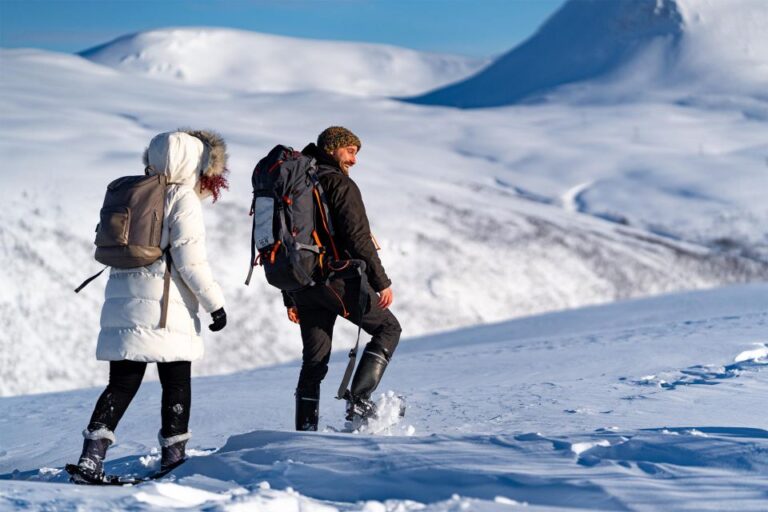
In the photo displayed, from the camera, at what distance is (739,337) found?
18.7ft

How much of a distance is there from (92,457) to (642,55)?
96.6 ft

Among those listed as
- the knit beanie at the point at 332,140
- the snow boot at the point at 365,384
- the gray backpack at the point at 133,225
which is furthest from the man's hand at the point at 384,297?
the gray backpack at the point at 133,225

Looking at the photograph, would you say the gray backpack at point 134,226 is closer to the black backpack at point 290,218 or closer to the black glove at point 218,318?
the black glove at point 218,318

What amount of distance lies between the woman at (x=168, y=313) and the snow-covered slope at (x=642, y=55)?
2560 centimetres

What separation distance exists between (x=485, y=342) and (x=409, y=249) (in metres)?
3.18

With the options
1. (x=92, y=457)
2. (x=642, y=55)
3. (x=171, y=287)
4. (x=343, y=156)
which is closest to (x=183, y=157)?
(x=171, y=287)

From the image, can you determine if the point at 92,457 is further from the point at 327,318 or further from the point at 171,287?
the point at 327,318

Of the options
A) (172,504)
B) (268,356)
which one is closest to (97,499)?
(172,504)

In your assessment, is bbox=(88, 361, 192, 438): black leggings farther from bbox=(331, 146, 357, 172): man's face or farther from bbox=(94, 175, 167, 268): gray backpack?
bbox=(331, 146, 357, 172): man's face

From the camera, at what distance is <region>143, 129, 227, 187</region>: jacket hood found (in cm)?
331

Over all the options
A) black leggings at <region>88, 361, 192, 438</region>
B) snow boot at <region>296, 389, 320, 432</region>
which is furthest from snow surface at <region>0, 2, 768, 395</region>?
black leggings at <region>88, 361, 192, 438</region>

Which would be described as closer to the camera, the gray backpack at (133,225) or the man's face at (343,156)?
the gray backpack at (133,225)

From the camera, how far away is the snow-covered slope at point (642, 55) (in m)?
28.1

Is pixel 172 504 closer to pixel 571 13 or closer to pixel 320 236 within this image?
pixel 320 236
